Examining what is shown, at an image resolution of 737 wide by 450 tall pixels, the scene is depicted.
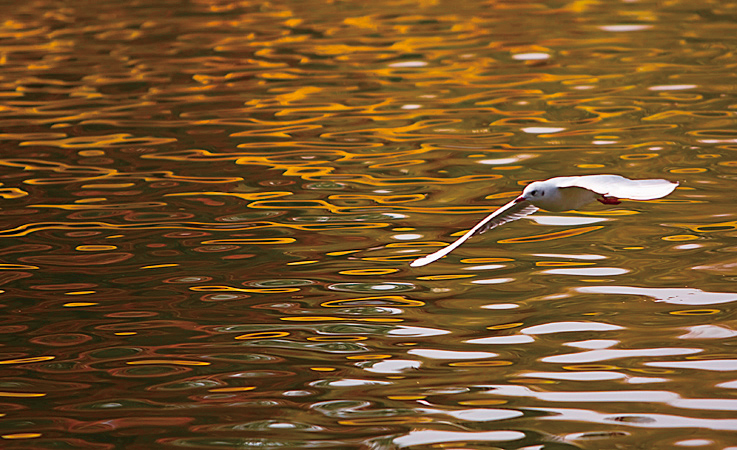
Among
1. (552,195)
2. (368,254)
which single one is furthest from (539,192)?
(368,254)

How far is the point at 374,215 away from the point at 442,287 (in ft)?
5.74

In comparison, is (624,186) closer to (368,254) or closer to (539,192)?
(539,192)

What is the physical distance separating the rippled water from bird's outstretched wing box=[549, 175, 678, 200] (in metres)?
0.86

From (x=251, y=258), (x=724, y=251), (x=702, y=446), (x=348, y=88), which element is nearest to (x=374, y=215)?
(x=251, y=258)

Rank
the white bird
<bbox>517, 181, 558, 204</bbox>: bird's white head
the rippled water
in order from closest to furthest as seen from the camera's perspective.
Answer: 1. the rippled water
2. the white bird
3. <bbox>517, 181, 558, 204</bbox>: bird's white head

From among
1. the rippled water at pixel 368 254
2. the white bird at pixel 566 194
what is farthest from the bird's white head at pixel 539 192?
the rippled water at pixel 368 254

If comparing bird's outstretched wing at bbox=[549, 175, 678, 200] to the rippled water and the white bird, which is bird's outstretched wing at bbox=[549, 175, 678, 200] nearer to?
the white bird

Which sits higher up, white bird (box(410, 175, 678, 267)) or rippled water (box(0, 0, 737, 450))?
white bird (box(410, 175, 678, 267))

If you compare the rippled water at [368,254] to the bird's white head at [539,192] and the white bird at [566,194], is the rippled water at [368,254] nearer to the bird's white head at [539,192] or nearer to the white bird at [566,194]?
the white bird at [566,194]

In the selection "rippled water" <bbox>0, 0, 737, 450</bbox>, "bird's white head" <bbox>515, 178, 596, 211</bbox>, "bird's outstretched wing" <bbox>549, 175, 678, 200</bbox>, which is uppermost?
"bird's outstretched wing" <bbox>549, 175, 678, 200</bbox>

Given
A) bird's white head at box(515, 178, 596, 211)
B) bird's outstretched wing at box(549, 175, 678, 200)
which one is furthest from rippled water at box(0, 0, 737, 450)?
bird's outstretched wing at box(549, 175, 678, 200)

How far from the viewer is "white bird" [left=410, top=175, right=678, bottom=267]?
18.1ft

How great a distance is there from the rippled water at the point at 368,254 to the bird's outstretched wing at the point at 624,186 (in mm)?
855

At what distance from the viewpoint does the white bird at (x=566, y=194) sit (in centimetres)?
552
